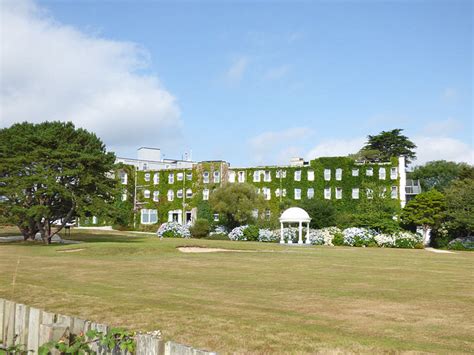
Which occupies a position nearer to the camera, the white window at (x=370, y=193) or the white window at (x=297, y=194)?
the white window at (x=370, y=193)

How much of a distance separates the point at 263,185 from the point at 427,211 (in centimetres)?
2582

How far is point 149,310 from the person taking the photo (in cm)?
1195

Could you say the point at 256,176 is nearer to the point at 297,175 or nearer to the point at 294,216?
the point at 297,175

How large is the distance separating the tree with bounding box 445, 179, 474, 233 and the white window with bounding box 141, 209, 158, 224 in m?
45.4

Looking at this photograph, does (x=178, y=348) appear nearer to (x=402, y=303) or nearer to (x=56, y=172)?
(x=402, y=303)

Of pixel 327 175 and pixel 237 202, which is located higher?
pixel 327 175

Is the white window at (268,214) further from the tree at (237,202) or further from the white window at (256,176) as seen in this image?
the white window at (256,176)

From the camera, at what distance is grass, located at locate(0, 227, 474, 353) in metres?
9.69

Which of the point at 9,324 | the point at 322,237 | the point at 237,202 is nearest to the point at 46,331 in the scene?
the point at 9,324

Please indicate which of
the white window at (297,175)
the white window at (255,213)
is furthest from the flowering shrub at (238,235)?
the white window at (297,175)

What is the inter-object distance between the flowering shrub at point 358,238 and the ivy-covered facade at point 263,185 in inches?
528

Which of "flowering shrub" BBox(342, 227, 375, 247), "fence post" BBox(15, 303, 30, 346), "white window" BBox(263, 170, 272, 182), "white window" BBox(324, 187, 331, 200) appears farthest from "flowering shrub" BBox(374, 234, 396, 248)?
"fence post" BBox(15, 303, 30, 346)

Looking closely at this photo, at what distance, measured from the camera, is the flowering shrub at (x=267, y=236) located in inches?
2281

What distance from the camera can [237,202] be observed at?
215 ft
